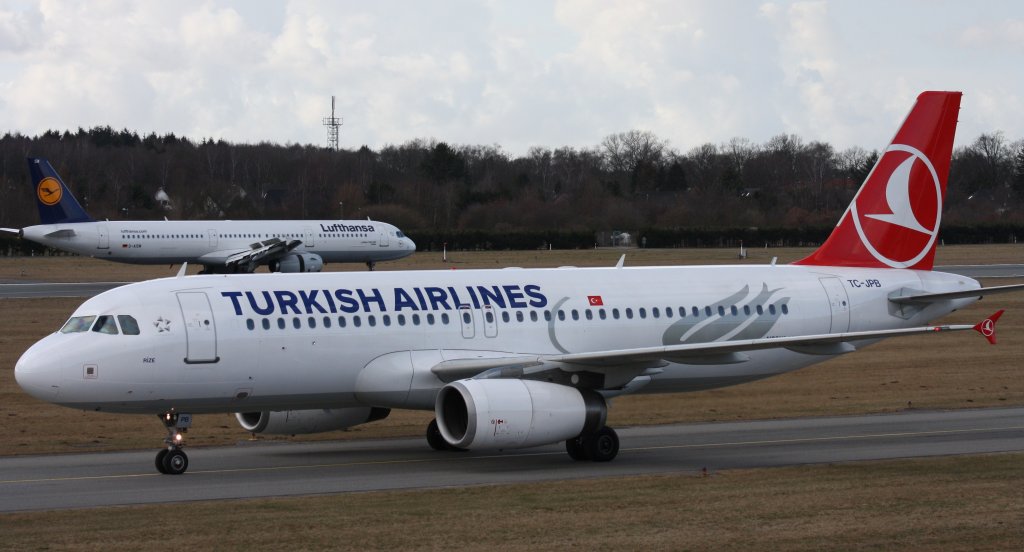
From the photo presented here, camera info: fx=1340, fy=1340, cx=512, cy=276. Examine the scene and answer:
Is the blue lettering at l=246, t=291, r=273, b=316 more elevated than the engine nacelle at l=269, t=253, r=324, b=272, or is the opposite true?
the engine nacelle at l=269, t=253, r=324, b=272

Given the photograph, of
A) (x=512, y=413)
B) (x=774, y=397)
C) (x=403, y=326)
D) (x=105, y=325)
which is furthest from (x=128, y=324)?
(x=774, y=397)

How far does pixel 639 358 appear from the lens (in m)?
21.2

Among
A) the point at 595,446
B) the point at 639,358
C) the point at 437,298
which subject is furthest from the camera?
the point at 437,298

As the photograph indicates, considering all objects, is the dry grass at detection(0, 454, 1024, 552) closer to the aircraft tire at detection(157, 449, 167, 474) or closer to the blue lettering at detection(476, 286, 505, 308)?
the aircraft tire at detection(157, 449, 167, 474)

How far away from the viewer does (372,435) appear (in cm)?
2573

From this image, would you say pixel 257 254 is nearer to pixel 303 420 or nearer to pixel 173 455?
pixel 303 420

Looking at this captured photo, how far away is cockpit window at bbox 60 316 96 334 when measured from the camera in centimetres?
2031

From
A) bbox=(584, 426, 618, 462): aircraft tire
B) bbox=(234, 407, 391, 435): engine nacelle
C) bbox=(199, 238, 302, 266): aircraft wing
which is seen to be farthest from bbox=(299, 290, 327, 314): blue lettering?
bbox=(199, 238, 302, 266): aircraft wing

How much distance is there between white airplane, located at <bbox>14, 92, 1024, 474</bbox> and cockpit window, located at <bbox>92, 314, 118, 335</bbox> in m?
0.02

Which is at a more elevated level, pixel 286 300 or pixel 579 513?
pixel 286 300

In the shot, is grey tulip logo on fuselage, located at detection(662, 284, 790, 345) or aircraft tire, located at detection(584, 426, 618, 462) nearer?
aircraft tire, located at detection(584, 426, 618, 462)

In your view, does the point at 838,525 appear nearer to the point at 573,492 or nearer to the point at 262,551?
the point at 573,492

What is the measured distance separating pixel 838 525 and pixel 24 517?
9.93 meters

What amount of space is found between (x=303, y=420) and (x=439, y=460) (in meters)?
2.64
